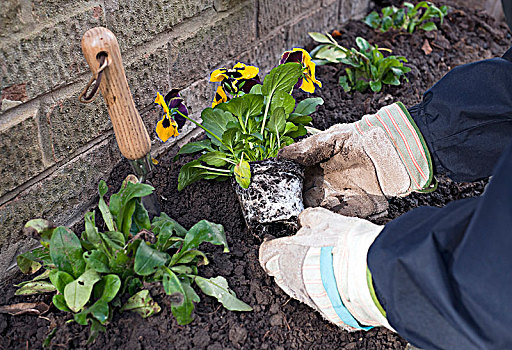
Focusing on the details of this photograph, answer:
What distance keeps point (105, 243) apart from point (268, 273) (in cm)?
44

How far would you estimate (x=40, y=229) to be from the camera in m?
1.21

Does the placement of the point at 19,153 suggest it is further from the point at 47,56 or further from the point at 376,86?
the point at 376,86

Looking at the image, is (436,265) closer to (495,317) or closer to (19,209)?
(495,317)

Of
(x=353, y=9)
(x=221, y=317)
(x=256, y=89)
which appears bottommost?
(x=221, y=317)

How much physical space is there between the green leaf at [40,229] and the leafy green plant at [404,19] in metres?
2.19

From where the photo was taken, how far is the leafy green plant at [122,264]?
3.91 feet

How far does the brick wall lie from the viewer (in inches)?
49.3

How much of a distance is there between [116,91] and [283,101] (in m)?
0.61

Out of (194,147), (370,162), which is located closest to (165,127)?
(194,147)

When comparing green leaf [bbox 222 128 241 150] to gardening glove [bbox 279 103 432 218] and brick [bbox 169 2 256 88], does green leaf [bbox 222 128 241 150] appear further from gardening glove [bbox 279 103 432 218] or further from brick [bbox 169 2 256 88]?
brick [bbox 169 2 256 88]

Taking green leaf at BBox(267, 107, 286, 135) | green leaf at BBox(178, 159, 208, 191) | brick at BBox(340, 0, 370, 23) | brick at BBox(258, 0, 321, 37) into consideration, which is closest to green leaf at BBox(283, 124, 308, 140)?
green leaf at BBox(267, 107, 286, 135)

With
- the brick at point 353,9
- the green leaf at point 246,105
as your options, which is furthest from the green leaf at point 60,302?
the brick at point 353,9

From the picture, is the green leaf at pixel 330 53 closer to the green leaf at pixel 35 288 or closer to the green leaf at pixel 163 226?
the green leaf at pixel 163 226

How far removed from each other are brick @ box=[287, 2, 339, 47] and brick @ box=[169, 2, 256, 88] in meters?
0.37
